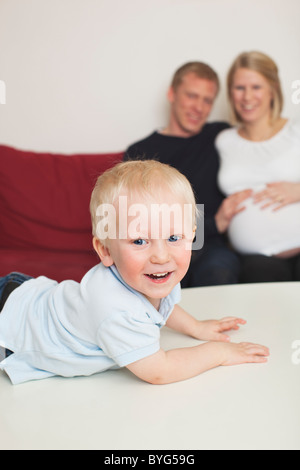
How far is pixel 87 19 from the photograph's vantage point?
100 inches

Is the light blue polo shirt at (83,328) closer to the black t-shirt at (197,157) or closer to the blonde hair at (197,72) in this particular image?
the black t-shirt at (197,157)

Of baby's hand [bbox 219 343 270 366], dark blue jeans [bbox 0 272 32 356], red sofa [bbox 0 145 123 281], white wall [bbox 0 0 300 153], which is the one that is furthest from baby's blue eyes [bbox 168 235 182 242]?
→ white wall [bbox 0 0 300 153]

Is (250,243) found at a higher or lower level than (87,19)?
lower

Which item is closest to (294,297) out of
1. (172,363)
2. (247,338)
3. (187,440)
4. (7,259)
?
(247,338)

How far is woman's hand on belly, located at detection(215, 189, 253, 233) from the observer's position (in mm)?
2148

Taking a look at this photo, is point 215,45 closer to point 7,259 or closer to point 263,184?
point 263,184

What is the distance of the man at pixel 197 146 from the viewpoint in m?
2.19

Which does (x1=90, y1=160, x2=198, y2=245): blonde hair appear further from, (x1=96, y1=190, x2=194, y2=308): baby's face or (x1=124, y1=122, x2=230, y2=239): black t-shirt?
(x1=124, y1=122, x2=230, y2=239): black t-shirt

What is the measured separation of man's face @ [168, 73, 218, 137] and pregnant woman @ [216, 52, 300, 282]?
0.11 m

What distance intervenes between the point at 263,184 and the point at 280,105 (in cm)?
39

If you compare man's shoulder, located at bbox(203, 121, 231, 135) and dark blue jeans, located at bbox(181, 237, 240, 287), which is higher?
man's shoulder, located at bbox(203, 121, 231, 135)

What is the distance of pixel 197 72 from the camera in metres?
2.31

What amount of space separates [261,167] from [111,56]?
97cm

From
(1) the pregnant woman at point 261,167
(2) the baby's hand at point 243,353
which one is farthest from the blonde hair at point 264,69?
(2) the baby's hand at point 243,353
